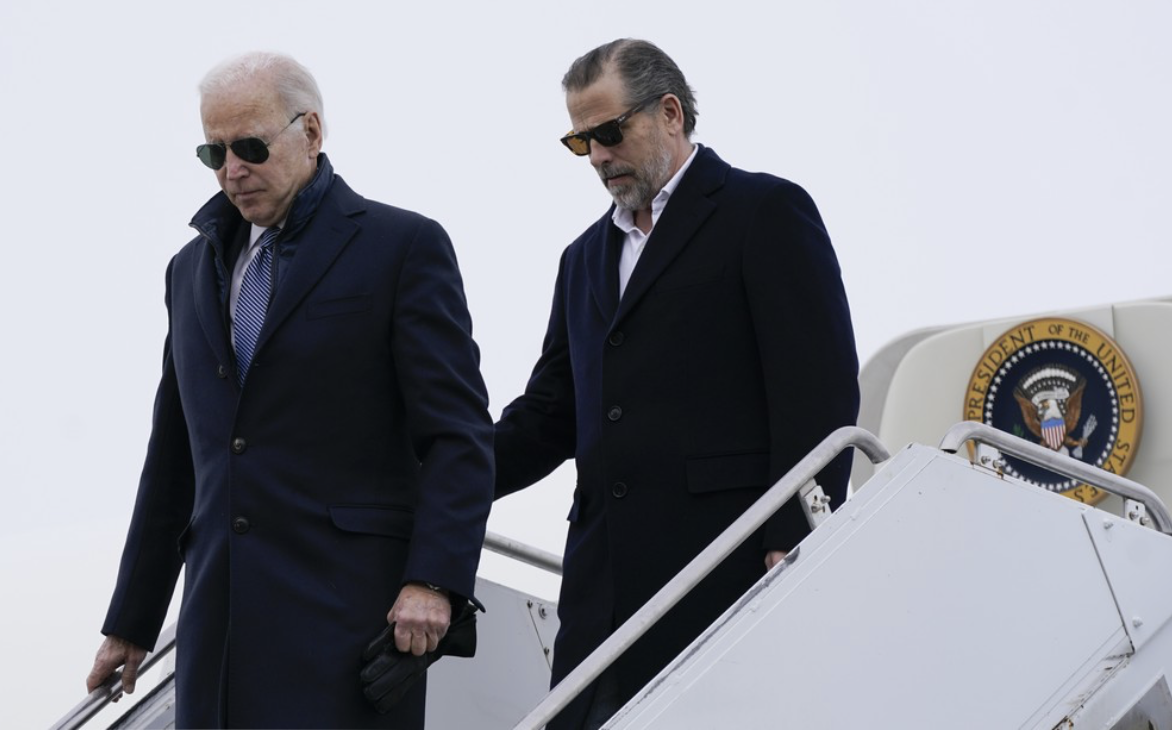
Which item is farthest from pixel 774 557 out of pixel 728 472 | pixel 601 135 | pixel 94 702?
pixel 94 702

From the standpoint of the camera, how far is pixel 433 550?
10.1ft

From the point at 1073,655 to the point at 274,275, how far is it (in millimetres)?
2046

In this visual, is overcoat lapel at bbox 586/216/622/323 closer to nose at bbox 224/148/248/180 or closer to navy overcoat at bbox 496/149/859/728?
navy overcoat at bbox 496/149/859/728

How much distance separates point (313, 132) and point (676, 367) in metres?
0.96

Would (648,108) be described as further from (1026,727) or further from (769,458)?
(1026,727)

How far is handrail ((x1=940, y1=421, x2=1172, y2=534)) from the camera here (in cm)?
371

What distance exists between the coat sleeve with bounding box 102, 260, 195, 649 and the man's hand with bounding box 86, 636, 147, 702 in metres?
0.03

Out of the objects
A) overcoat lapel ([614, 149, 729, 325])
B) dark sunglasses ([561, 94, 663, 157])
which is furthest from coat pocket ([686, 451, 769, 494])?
dark sunglasses ([561, 94, 663, 157])

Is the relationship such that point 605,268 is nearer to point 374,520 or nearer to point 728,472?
point 728,472

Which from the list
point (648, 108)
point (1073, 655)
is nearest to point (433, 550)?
point (648, 108)

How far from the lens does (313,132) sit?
11.1 ft

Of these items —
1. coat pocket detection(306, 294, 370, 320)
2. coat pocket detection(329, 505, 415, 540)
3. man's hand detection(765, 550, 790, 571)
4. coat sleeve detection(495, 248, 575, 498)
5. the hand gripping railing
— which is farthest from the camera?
coat sleeve detection(495, 248, 575, 498)

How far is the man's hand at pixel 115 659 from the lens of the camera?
139 inches

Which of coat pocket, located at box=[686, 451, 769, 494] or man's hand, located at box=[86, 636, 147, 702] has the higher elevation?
coat pocket, located at box=[686, 451, 769, 494]
